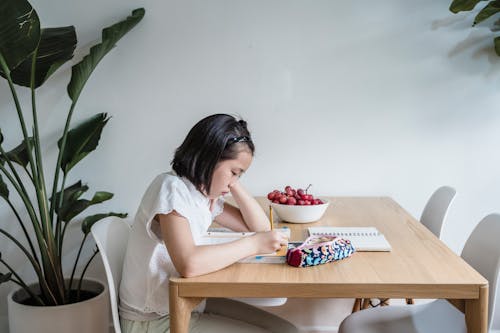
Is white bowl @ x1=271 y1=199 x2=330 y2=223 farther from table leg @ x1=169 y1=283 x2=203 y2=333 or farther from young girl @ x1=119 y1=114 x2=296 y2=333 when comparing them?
table leg @ x1=169 y1=283 x2=203 y2=333

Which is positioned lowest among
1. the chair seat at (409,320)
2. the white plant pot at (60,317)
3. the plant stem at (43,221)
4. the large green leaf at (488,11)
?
the white plant pot at (60,317)

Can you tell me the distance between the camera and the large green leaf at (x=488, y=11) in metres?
2.49

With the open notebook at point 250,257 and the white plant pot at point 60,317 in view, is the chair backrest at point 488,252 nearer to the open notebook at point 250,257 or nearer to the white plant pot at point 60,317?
the open notebook at point 250,257

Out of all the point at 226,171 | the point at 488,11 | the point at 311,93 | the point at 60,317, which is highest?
the point at 488,11

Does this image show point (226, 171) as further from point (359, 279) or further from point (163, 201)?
point (359, 279)

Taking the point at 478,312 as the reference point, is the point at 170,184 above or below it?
above

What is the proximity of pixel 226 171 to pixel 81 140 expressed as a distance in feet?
3.74

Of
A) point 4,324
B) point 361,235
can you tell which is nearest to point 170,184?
point 361,235

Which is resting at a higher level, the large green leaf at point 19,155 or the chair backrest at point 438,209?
the large green leaf at point 19,155

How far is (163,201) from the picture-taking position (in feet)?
5.01

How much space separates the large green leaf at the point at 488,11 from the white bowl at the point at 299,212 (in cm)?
112

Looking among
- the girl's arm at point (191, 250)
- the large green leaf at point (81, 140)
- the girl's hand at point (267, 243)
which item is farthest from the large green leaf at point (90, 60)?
the girl's hand at point (267, 243)

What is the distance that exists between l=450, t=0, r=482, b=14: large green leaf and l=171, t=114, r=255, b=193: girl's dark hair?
1.38 metres

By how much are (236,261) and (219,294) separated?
142mm
